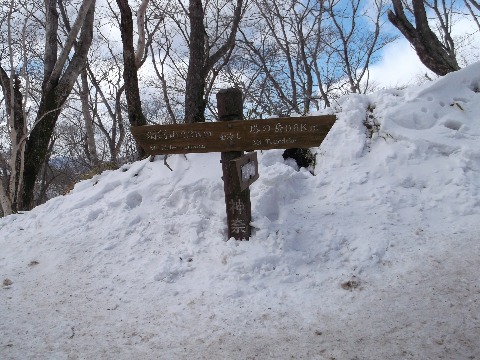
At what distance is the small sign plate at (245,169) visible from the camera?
10.9ft

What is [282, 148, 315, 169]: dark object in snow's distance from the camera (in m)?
5.25

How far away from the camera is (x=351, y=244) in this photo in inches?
141

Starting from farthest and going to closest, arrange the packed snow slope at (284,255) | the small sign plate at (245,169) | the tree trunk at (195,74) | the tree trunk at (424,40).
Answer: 1. the tree trunk at (424,40)
2. the tree trunk at (195,74)
3. the small sign plate at (245,169)
4. the packed snow slope at (284,255)

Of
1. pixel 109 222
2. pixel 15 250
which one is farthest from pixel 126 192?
pixel 15 250

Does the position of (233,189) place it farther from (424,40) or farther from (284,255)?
(424,40)

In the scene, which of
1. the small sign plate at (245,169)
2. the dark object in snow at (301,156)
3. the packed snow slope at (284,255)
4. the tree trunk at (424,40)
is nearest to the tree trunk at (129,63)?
the packed snow slope at (284,255)

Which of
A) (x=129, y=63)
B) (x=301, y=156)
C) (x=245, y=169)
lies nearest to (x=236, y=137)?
(x=245, y=169)

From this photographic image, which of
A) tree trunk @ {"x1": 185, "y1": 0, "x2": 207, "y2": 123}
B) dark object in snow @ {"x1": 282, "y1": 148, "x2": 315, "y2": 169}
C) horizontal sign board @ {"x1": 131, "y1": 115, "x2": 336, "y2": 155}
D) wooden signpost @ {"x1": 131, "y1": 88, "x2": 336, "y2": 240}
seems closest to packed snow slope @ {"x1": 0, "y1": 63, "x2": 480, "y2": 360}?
dark object in snow @ {"x1": 282, "y1": 148, "x2": 315, "y2": 169}

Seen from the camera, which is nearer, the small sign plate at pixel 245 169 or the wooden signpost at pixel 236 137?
the small sign plate at pixel 245 169

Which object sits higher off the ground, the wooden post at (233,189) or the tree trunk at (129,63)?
the tree trunk at (129,63)

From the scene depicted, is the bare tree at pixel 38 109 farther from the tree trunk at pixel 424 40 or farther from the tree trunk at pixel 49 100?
the tree trunk at pixel 424 40

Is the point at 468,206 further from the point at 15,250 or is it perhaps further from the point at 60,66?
the point at 60,66

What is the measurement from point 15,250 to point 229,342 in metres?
3.04

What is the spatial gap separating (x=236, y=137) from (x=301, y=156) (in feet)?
6.48
